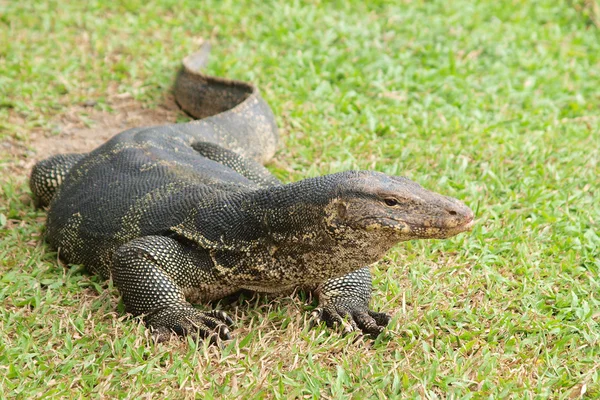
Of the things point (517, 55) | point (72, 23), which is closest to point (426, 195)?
point (517, 55)

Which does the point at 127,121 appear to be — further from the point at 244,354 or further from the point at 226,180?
the point at 244,354

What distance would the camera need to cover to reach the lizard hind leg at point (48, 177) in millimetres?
5738

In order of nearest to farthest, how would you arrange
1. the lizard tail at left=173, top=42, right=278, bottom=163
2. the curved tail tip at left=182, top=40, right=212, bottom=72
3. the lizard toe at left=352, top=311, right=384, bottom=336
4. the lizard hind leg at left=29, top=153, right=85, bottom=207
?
the lizard toe at left=352, top=311, right=384, bottom=336, the lizard hind leg at left=29, top=153, right=85, bottom=207, the lizard tail at left=173, top=42, right=278, bottom=163, the curved tail tip at left=182, top=40, right=212, bottom=72

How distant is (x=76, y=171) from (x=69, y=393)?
219cm

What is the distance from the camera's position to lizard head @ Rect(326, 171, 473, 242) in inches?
150

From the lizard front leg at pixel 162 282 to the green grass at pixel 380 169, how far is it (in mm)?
137

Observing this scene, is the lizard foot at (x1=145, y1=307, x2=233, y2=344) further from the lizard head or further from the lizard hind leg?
the lizard hind leg

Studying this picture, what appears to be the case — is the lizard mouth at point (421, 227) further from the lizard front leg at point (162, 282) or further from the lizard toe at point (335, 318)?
the lizard front leg at point (162, 282)

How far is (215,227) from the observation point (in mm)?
4469

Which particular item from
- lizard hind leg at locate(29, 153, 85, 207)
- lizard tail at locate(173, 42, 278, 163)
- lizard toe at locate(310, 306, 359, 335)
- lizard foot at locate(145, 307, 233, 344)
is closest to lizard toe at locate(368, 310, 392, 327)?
lizard toe at locate(310, 306, 359, 335)

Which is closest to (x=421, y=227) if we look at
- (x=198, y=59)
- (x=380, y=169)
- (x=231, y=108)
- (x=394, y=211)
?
(x=394, y=211)

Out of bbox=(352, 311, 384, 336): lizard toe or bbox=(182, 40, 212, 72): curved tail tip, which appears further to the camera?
bbox=(182, 40, 212, 72): curved tail tip

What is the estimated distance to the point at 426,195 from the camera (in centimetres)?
388

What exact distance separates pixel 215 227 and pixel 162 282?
434 millimetres
